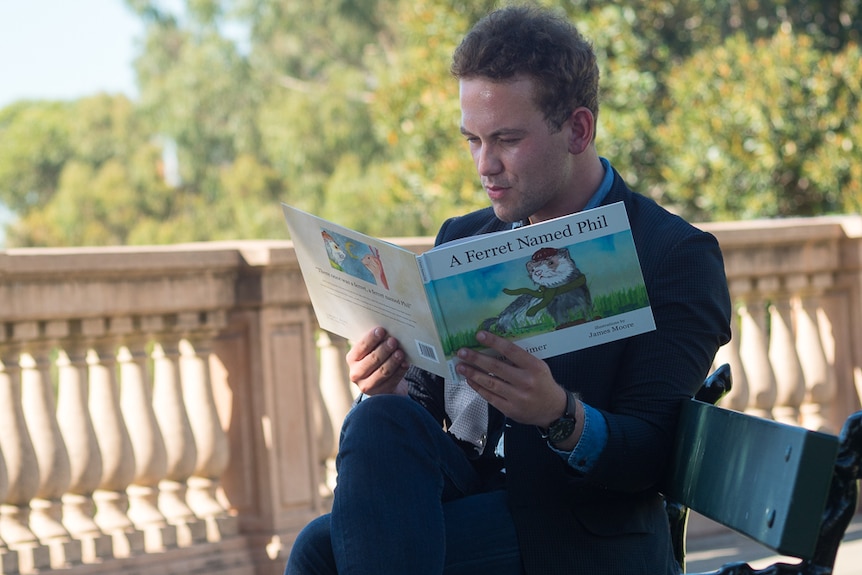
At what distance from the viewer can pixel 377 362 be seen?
99.0 inches

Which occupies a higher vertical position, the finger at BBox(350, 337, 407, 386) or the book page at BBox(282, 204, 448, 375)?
the book page at BBox(282, 204, 448, 375)

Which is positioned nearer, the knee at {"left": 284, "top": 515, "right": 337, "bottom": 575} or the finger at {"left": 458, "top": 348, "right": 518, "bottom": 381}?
the finger at {"left": 458, "top": 348, "right": 518, "bottom": 381}

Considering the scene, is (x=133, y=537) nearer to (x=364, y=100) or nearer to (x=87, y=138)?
(x=364, y=100)

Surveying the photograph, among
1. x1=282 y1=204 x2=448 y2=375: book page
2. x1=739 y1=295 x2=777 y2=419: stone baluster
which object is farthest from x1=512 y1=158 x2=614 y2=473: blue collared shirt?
x1=739 y1=295 x2=777 y2=419: stone baluster

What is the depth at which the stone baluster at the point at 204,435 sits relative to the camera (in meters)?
4.71

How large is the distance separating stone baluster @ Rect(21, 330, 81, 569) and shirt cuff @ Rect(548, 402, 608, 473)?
2.49 meters

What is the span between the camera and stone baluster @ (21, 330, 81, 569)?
429 cm

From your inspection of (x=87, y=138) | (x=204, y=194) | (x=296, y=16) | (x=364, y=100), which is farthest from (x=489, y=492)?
(x=87, y=138)

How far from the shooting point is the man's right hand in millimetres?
2488

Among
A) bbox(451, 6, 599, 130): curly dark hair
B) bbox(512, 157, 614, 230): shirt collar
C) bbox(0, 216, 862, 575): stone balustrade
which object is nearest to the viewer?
bbox(451, 6, 599, 130): curly dark hair

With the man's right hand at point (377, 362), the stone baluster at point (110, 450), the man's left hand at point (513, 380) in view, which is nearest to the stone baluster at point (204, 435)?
the stone baluster at point (110, 450)

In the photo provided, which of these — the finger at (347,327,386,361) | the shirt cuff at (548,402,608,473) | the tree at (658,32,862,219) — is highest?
the tree at (658,32,862,219)

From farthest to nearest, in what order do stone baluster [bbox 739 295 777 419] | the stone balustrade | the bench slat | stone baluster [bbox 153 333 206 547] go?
stone baluster [bbox 739 295 777 419]
stone baluster [bbox 153 333 206 547]
the stone balustrade
the bench slat

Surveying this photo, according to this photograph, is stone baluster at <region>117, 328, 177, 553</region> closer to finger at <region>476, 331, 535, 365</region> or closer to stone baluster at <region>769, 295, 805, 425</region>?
finger at <region>476, 331, 535, 365</region>
